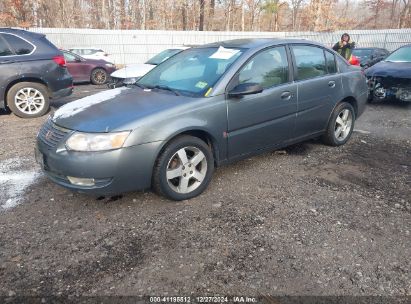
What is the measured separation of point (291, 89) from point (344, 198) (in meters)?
1.48

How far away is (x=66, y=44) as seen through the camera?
1800cm

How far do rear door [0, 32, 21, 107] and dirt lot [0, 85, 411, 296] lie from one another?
3.06 metres

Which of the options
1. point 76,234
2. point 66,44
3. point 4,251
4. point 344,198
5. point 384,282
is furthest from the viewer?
point 66,44

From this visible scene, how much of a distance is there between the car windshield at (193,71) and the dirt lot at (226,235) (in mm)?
1141

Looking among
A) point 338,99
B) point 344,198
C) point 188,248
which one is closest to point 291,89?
point 338,99

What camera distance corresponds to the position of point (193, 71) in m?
4.17

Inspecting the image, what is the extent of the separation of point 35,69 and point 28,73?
6.4 inches

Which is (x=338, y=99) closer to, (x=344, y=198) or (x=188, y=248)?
(x=344, y=198)

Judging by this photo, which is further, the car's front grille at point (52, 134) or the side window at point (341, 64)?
the side window at point (341, 64)

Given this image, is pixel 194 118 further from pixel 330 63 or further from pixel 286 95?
pixel 330 63

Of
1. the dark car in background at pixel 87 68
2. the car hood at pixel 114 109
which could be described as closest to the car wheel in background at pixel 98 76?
the dark car in background at pixel 87 68

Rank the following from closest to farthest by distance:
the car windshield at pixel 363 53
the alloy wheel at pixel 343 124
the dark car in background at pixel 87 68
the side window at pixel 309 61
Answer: the side window at pixel 309 61, the alloy wheel at pixel 343 124, the dark car in background at pixel 87 68, the car windshield at pixel 363 53

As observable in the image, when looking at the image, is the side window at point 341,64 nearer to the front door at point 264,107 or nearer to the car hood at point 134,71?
the front door at point 264,107

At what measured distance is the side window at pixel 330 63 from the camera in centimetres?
502
